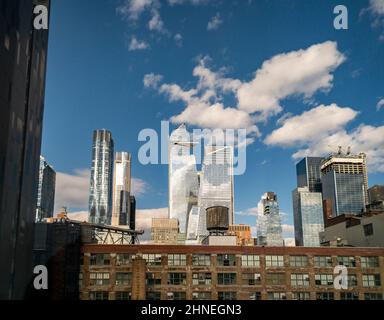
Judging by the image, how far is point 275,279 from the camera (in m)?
57.3

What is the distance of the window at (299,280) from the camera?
188 ft

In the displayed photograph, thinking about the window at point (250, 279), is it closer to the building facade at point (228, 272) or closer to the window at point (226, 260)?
the building facade at point (228, 272)

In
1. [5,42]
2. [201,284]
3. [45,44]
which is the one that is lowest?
[201,284]

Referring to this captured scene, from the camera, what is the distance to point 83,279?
55719mm

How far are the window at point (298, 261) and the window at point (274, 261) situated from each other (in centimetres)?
149

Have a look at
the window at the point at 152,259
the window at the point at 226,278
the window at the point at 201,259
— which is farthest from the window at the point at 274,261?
the window at the point at 152,259

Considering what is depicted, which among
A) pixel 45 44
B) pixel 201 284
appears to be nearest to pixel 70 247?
pixel 201 284

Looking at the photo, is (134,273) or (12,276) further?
(134,273)

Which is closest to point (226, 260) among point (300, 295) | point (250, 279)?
point (250, 279)

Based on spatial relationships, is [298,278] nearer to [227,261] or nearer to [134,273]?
[227,261]

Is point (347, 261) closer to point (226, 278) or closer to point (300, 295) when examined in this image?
point (300, 295)

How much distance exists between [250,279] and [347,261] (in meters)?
14.8
